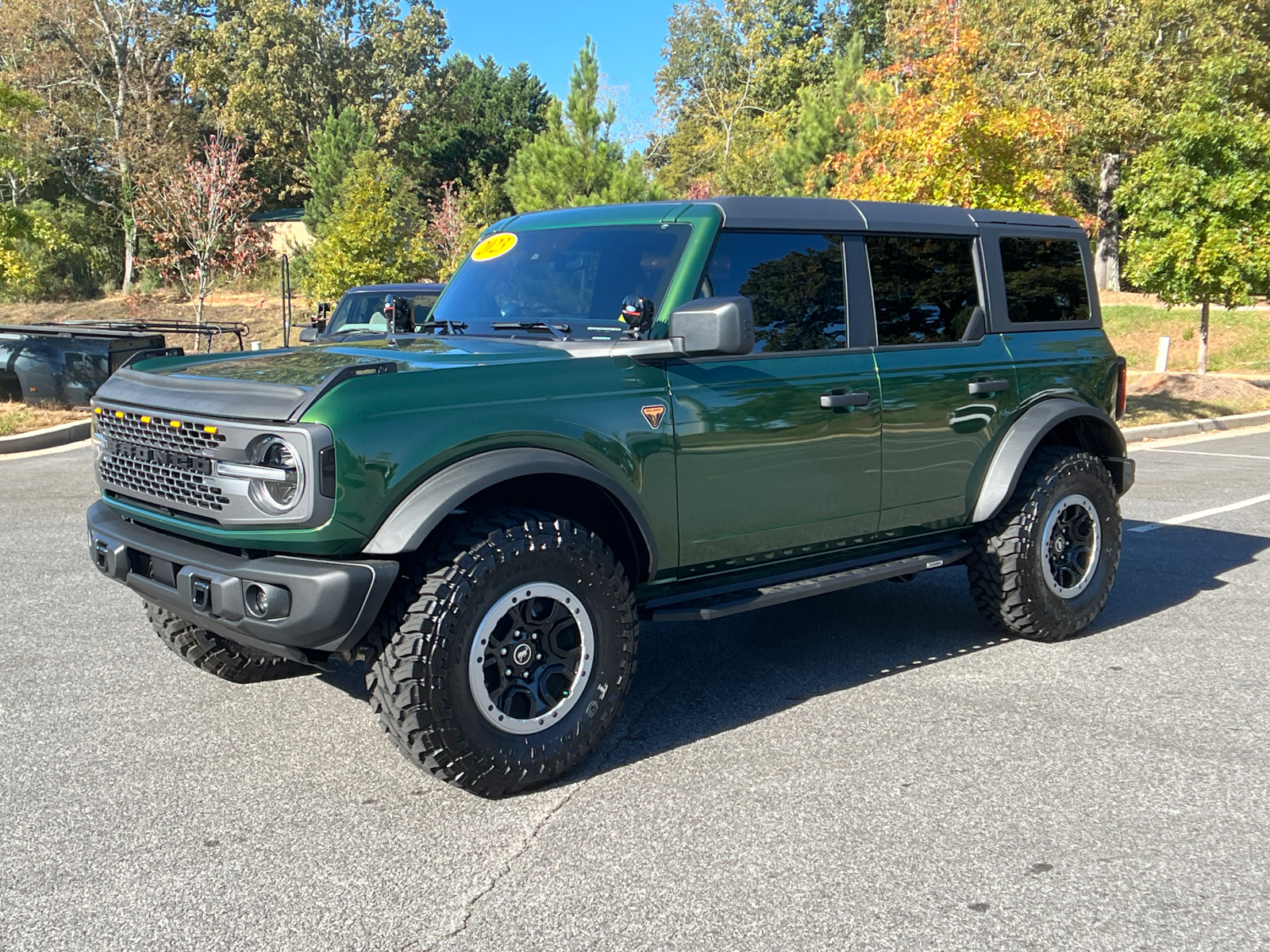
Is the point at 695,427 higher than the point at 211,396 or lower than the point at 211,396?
lower

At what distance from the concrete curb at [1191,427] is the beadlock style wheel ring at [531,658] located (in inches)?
456

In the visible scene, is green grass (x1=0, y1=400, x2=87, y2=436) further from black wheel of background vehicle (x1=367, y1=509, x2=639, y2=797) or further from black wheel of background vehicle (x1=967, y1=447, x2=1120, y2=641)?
black wheel of background vehicle (x1=967, y1=447, x2=1120, y2=641)

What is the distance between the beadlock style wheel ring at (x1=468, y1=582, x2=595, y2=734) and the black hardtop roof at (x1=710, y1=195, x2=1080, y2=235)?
5.49 feet

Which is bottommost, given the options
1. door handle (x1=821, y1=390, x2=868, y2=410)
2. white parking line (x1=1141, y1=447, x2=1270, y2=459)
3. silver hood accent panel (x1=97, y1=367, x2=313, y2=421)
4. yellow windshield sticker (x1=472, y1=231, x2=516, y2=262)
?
white parking line (x1=1141, y1=447, x2=1270, y2=459)

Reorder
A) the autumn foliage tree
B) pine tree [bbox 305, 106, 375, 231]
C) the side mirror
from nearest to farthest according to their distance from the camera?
the side mirror < the autumn foliage tree < pine tree [bbox 305, 106, 375, 231]

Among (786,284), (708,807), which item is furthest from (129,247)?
(708,807)

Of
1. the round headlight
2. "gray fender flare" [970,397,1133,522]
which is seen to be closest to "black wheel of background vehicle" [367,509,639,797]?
the round headlight

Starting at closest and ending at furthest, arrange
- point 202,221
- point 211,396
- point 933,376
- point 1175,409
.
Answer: point 211,396 → point 933,376 → point 1175,409 → point 202,221

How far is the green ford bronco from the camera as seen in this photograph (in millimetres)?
3605

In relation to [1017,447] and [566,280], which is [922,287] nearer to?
[1017,447]

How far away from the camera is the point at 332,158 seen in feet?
125

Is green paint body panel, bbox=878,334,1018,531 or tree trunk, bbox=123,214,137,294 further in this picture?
tree trunk, bbox=123,214,137,294

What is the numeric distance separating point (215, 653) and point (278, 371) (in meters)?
1.51

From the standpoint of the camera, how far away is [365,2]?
177 ft
